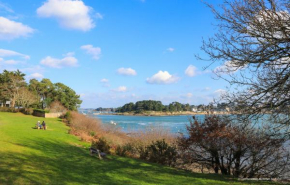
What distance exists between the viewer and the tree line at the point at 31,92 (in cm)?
5234

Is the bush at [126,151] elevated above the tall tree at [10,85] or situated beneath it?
situated beneath

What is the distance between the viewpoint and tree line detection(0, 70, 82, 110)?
5234 cm

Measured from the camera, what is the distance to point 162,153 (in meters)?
16.0

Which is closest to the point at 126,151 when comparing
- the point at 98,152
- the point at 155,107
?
the point at 98,152

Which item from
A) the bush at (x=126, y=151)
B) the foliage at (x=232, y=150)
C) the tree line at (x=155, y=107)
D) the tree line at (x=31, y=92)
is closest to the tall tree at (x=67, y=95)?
the tree line at (x=31, y=92)

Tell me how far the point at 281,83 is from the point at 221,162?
8089mm

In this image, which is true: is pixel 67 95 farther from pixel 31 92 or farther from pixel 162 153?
pixel 162 153

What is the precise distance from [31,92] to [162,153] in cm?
5288

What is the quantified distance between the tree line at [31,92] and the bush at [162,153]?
44.9 metres

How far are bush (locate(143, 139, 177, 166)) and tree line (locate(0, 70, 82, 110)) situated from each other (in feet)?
147

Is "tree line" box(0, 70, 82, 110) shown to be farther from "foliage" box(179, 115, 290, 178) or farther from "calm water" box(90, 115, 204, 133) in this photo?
"foliage" box(179, 115, 290, 178)

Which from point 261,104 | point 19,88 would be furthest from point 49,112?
point 261,104

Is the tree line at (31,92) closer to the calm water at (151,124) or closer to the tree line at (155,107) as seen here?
the calm water at (151,124)

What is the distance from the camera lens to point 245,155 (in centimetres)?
1283
